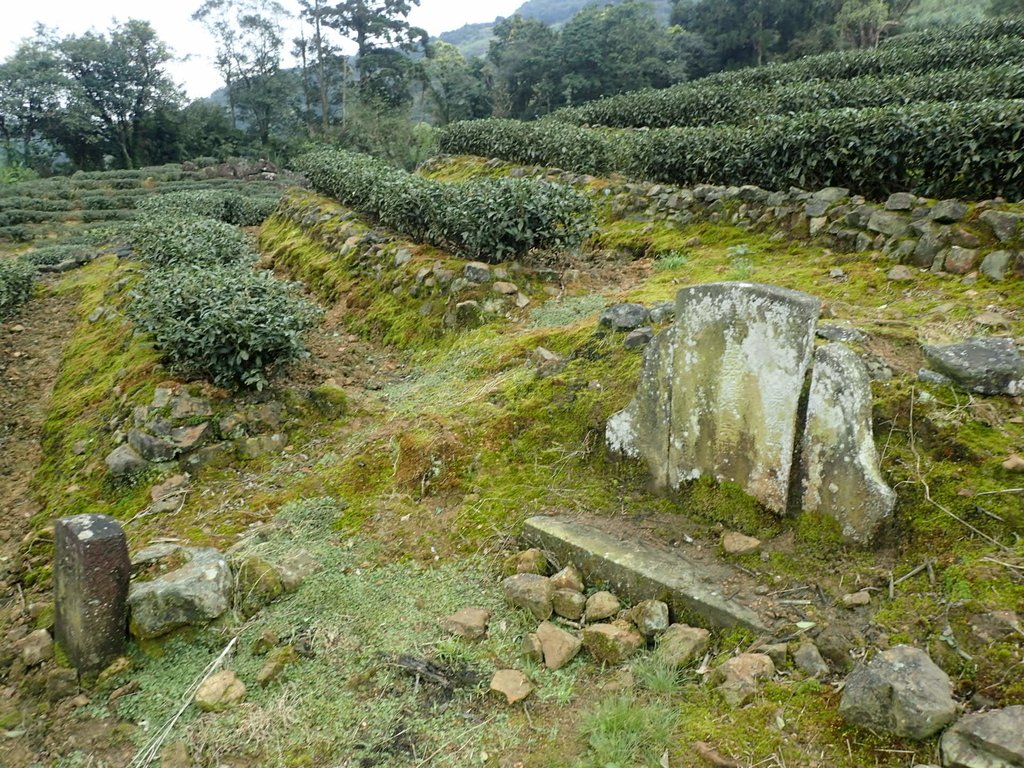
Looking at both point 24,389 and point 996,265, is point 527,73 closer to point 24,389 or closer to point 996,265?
point 24,389

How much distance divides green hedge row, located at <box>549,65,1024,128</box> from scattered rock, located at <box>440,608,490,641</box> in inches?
344

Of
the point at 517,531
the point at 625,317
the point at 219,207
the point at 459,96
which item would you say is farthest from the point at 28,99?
the point at 517,531

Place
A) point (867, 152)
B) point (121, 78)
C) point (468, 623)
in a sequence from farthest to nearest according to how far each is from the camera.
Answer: point (121, 78), point (867, 152), point (468, 623)

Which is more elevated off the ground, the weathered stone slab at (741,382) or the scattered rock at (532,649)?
the weathered stone slab at (741,382)

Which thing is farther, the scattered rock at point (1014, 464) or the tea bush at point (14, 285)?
the tea bush at point (14, 285)

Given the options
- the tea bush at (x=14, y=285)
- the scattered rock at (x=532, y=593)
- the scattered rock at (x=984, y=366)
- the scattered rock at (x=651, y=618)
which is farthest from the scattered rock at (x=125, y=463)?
the tea bush at (x=14, y=285)

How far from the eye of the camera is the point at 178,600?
299 cm

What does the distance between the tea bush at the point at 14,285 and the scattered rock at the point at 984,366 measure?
12.3 meters

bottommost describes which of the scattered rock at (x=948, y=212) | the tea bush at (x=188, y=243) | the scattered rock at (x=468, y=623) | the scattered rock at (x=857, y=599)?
the scattered rock at (x=468, y=623)

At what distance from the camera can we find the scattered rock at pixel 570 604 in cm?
297

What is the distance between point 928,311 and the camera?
4.20 m

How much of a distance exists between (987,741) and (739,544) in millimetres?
1303

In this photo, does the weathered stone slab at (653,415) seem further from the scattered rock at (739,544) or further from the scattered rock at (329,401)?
the scattered rock at (329,401)

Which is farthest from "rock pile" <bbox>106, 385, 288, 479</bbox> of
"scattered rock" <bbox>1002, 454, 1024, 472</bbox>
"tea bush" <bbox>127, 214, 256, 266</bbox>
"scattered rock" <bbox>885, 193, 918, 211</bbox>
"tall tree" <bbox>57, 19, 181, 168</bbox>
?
"tall tree" <bbox>57, 19, 181, 168</bbox>
